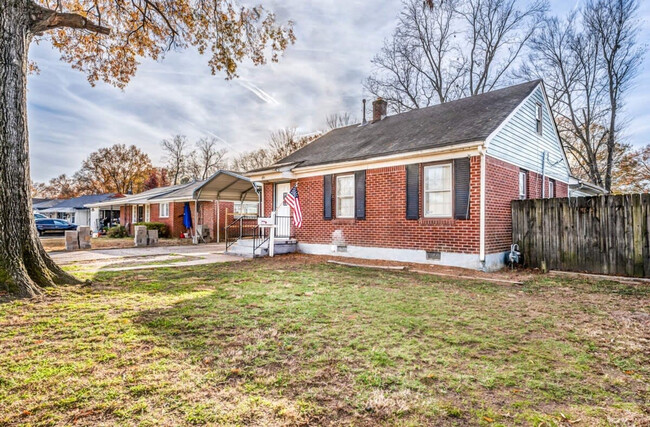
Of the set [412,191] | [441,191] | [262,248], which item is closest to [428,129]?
[412,191]

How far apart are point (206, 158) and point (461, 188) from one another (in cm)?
4464

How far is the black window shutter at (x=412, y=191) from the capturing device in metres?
9.35

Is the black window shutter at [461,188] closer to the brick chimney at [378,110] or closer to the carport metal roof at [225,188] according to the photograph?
the brick chimney at [378,110]

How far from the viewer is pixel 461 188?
8.59 meters

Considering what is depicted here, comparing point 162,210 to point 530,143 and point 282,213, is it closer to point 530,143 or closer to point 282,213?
point 282,213

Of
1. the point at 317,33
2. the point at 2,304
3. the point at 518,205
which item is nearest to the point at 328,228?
the point at 518,205

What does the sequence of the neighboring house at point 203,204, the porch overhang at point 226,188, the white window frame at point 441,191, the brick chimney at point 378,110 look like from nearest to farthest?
the white window frame at point 441,191 < the porch overhang at point 226,188 < the brick chimney at point 378,110 < the neighboring house at point 203,204

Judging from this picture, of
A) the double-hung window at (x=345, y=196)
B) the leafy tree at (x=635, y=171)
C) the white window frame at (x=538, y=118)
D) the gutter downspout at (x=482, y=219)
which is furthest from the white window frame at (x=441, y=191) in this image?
the leafy tree at (x=635, y=171)

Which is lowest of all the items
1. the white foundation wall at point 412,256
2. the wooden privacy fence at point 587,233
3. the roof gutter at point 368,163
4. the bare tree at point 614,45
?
the white foundation wall at point 412,256

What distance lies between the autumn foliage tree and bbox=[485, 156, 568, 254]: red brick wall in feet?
22.2

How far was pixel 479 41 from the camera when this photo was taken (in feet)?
73.4

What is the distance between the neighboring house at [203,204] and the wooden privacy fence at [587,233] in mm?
10276

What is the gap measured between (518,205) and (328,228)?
5878 mm

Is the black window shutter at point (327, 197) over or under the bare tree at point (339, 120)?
under
